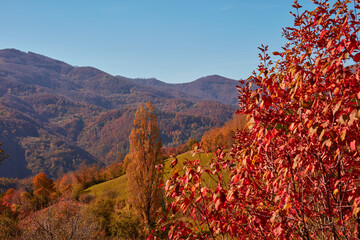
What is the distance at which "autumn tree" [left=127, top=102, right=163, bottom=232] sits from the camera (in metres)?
13.2

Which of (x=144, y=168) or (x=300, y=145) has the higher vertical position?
(x=300, y=145)

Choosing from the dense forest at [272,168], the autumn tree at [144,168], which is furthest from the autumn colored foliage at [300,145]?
the autumn tree at [144,168]

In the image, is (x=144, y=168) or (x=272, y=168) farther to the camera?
(x=144, y=168)

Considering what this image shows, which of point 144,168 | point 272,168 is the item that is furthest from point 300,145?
point 144,168

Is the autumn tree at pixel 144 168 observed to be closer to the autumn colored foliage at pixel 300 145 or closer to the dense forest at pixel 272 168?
the dense forest at pixel 272 168

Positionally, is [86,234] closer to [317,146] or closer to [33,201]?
[317,146]

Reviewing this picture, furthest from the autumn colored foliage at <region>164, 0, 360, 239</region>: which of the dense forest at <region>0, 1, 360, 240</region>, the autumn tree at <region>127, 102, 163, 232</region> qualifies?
the autumn tree at <region>127, 102, 163, 232</region>

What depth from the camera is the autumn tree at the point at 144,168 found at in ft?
43.2

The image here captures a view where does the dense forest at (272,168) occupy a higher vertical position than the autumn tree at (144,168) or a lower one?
higher

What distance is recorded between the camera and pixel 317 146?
246cm

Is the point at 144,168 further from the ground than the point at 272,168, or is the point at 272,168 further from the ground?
the point at 272,168

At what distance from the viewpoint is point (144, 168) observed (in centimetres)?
1326

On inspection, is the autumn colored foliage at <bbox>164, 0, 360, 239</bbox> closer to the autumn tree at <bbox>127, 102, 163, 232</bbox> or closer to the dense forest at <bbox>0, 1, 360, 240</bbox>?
the dense forest at <bbox>0, 1, 360, 240</bbox>

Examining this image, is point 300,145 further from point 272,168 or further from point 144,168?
point 144,168
